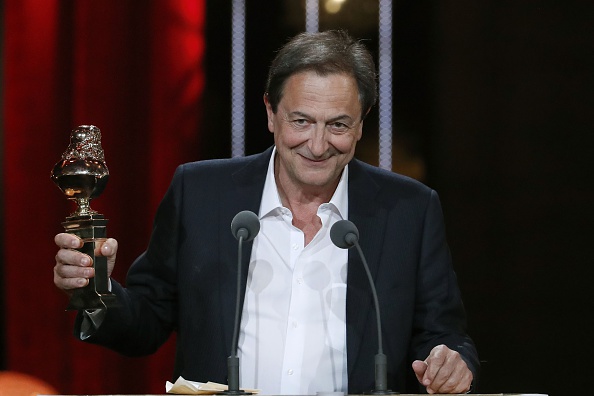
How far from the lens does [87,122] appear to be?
346cm

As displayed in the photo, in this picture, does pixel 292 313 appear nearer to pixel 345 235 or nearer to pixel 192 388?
pixel 345 235

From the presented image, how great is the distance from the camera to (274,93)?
94.3 inches

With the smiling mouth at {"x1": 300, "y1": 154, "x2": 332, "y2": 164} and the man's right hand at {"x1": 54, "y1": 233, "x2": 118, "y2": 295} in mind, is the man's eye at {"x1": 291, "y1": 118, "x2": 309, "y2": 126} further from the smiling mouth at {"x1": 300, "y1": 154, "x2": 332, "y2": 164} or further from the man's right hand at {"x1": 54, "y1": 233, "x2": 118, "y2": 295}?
the man's right hand at {"x1": 54, "y1": 233, "x2": 118, "y2": 295}

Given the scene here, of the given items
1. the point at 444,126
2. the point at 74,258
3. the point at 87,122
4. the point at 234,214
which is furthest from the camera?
the point at 444,126

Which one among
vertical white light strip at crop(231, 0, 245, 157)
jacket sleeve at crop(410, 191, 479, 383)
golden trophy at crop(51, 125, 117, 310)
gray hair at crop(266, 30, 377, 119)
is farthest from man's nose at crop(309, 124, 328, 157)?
vertical white light strip at crop(231, 0, 245, 157)

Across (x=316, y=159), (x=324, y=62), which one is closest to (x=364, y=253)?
(x=316, y=159)

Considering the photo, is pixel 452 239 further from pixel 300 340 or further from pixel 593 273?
pixel 300 340

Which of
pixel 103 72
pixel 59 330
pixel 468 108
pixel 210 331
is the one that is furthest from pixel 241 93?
pixel 210 331

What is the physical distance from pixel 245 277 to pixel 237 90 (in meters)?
1.43

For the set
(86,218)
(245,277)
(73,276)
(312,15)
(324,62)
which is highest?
(312,15)

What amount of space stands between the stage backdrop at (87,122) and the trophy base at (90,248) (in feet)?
5.14

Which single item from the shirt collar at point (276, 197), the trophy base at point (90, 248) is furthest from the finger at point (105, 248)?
the shirt collar at point (276, 197)

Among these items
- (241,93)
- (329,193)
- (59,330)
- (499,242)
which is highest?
(241,93)

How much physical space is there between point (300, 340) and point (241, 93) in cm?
155
